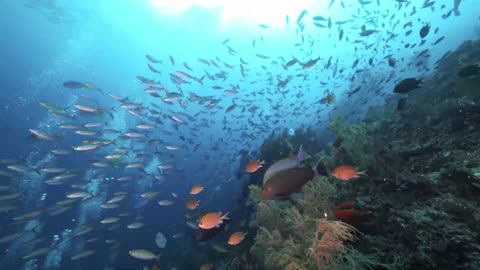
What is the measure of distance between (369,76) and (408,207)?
63.7ft

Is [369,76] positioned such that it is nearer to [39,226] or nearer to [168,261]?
[168,261]

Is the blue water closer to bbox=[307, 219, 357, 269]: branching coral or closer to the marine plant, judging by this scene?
the marine plant

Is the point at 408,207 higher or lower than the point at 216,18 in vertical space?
lower

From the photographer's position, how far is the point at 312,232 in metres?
4.46

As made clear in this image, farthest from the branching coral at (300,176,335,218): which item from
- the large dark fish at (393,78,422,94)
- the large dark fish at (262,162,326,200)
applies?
the large dark fish at (393,78,422,94)

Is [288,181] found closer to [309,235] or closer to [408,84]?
[309,235]

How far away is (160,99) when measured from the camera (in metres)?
39.6

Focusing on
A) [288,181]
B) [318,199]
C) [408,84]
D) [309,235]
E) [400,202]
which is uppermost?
[408,84]

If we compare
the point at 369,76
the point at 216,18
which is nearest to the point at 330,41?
the point at 216,18

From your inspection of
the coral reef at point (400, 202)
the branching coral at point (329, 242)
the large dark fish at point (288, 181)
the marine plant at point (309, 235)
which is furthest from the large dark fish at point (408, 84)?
the branching coral at point (329, 242)

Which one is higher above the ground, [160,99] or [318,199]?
[160,99]

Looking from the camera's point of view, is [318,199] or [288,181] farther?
[318,199]

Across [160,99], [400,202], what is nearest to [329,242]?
[400,202]

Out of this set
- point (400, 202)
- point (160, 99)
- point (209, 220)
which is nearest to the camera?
point (400, 202)
